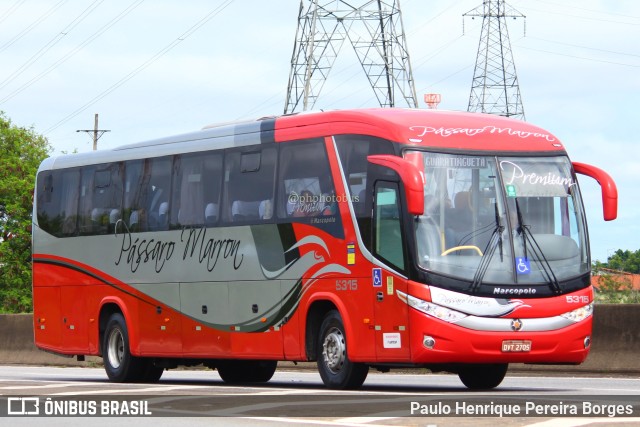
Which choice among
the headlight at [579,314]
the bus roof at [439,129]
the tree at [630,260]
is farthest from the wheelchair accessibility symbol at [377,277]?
the tree at [630,260]

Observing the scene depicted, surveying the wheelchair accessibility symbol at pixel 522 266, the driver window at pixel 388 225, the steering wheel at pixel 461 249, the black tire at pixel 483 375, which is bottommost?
the black tire at pixel 483 375

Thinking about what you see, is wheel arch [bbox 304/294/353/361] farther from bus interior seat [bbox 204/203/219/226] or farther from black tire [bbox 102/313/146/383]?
black tire [bbox 102/313/146/383]

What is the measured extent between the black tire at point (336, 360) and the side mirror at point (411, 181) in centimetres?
224

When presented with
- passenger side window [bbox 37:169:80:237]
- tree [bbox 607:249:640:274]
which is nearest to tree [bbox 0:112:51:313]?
tree [bbox 607:249:640:274]

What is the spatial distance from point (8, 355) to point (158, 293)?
1545 centimetres

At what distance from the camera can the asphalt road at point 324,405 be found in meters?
13.3

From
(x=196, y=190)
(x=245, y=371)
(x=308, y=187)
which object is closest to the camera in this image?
(x=308, y=187)

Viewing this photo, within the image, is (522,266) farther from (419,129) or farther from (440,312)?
(419,129)

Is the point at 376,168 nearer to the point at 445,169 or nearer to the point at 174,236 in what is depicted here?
the point at 445,169

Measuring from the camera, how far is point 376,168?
18781 millimetres

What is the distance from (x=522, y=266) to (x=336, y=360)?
9.07 feet

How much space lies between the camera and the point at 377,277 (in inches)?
736

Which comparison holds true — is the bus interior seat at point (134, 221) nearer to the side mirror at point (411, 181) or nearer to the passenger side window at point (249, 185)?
the passenger side window at point (249, 185)

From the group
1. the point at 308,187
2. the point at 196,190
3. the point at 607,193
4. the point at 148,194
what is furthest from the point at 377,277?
the point at 148,194
